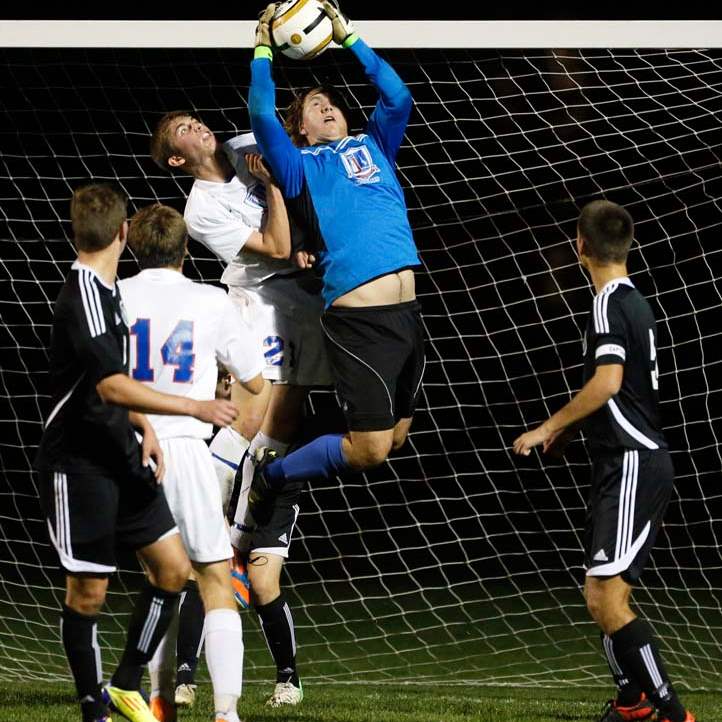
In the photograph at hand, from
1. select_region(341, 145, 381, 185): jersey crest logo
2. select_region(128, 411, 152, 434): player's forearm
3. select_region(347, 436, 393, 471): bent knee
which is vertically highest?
select_region(341, 145, 381, 185): jersey crest logo

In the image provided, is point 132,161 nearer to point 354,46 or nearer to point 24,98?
point 24,98

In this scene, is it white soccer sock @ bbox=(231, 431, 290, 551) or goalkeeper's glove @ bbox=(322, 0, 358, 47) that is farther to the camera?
white soccer sock @ bbox=(231, 431, 290, 551)

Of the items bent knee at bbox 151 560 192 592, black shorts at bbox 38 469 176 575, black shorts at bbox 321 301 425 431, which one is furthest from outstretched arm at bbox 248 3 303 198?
bent knee at bbox 151 560 192 592

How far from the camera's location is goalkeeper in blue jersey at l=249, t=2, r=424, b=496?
4438 millimetres

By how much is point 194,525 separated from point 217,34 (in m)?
2.38

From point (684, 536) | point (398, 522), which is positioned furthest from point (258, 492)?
point (684, 536)

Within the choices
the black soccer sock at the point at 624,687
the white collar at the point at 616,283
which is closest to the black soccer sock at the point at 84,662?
the black soccer sock at the point at 624,687

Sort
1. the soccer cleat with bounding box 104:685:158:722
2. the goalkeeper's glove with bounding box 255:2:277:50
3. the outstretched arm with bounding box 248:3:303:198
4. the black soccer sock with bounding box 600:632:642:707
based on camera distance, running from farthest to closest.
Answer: the goalkeeper's glove with bounding box 255:2:277:50 < the outstretched arm with bounding box 248:3:303:198 < the black soccer sock with bounding box 600:632:642:707 < the soccer cleat with bounding box 104:685:158:722

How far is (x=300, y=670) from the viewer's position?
19.5 ft

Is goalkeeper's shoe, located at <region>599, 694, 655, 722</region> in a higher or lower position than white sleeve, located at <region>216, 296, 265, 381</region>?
lower

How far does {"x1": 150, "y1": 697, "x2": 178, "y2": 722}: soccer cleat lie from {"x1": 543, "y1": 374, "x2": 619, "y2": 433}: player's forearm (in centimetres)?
146

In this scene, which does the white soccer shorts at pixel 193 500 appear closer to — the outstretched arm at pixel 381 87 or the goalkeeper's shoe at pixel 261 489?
the goalkeeper's shoe at pixel 261 489

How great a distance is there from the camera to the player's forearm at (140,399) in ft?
11.0

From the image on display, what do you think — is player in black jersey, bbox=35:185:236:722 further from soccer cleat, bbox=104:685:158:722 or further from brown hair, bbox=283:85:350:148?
brown hair, bbox=283:85:350:148
